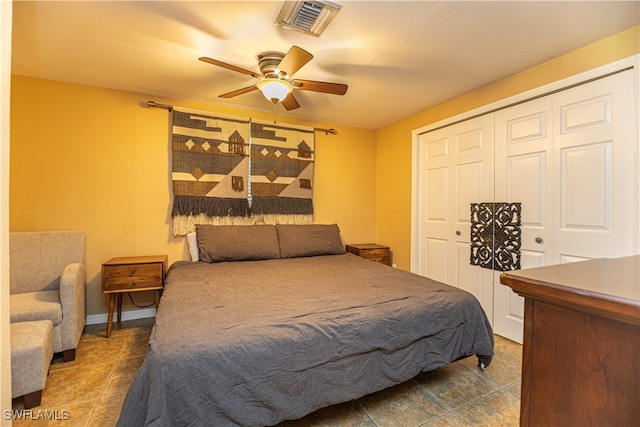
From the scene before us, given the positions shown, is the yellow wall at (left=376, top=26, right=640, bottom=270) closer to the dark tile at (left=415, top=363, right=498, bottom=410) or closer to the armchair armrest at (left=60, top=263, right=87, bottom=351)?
the dark tile at (left=415, top=363, right=498, bottom=410)

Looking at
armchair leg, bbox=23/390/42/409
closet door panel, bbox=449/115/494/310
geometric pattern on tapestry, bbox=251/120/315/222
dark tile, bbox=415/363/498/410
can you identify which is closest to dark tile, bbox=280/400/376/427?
dark tile, bbox=415/363/498/410

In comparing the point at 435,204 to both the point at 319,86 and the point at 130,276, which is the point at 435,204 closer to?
the point at 319,86

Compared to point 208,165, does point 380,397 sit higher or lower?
lower

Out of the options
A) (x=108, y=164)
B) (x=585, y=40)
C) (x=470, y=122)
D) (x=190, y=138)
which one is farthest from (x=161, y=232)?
(x=585, y=40)

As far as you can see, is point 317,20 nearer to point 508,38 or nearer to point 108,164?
point 508,38

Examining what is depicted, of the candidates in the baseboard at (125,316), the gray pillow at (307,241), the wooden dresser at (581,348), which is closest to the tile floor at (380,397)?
the baseboard at (125,316)

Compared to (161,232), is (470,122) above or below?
above

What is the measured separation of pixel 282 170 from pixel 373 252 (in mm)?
1581

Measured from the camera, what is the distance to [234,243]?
273cm

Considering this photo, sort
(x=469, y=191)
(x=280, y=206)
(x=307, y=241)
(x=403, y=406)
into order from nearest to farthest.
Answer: (x=403, y=406), (x=469, y=191), (x=307, y=241), (x=280, y=206)

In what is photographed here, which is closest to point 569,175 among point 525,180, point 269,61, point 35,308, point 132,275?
point 525,180

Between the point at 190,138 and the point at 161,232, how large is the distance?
1.06 m

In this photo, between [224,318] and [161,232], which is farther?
[161,232]

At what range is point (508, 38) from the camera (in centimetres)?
188
